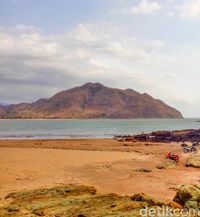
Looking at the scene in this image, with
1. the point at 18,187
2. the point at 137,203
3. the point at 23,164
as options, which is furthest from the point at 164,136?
the point at 137,203

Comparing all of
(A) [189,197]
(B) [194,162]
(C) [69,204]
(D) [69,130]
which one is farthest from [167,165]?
(D) [69,130]

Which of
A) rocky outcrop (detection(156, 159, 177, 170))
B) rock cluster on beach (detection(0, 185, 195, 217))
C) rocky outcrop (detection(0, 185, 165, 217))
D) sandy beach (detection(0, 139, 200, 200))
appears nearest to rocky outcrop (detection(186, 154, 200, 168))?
sandy beach (detection(0, 139, 200, 200))

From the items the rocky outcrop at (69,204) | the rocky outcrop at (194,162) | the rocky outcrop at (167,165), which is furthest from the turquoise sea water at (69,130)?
the rocky outcrop at (69,204)

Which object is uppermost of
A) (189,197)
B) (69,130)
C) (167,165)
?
(69,130)

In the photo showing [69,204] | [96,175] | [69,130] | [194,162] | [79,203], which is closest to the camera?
[69,204]

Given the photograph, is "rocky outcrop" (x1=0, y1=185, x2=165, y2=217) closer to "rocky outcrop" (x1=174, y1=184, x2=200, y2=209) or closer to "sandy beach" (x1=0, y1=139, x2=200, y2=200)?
"rocky outcrop" (x1=174, y1=184, x2=200, y2=209)

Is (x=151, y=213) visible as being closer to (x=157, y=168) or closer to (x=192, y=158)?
(x=157, y=168)

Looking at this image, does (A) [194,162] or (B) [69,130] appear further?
(B) [69,130]

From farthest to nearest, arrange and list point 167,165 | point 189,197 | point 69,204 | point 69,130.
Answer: point 69,130 → point 167,165 → point 189,197 → point 69,204

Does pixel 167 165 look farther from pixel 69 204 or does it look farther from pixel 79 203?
pixel 69 204

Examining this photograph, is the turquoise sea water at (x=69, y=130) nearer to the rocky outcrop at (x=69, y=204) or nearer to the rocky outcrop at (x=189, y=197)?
the rocky outcrop at (x=69, y=204)

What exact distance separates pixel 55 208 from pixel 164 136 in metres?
50.7

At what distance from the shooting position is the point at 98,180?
1978 centimetres

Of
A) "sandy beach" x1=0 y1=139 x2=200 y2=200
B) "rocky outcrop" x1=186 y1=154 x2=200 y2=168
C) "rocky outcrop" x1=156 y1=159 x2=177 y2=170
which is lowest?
"sandy beach" x1=0 y1=139 x2=200 y2=200
